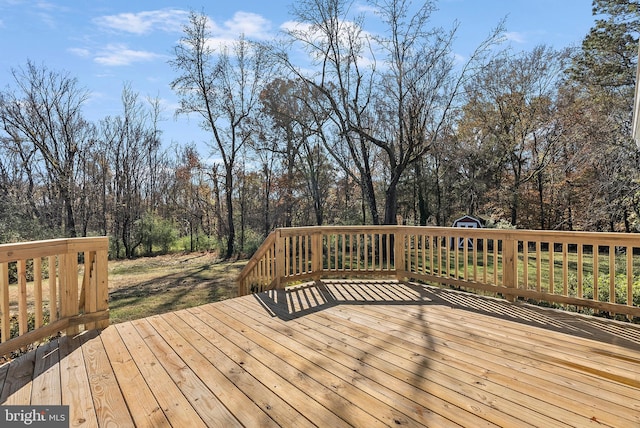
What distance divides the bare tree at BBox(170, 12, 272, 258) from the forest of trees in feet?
0.18

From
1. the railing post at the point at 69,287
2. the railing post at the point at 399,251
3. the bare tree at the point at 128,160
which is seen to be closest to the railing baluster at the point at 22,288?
the railing post at the point at 69,287

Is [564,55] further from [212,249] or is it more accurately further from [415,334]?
[212,249]

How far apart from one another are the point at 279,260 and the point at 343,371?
98.6 inches

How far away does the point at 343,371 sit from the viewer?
217cm

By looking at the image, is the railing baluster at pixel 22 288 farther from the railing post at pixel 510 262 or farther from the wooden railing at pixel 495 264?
the railing post at pixel 510 262

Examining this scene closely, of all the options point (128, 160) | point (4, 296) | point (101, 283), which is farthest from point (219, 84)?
point (4, 296)

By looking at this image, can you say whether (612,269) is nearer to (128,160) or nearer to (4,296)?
(4,296)

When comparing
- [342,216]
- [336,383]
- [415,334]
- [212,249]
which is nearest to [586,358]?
[415,334]

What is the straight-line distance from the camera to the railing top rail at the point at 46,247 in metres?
2.27

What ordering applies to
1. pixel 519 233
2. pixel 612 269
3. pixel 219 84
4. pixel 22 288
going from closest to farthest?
pixel 22 288 → pixel 612 269 → pixel 519 233 → pixel 219 84

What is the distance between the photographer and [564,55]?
36.7 feet

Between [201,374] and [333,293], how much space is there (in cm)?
242

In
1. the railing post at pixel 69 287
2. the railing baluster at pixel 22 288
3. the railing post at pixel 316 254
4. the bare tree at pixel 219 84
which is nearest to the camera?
the railing baluster at pixel 22 288

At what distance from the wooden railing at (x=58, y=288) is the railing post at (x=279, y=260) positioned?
2060mm
